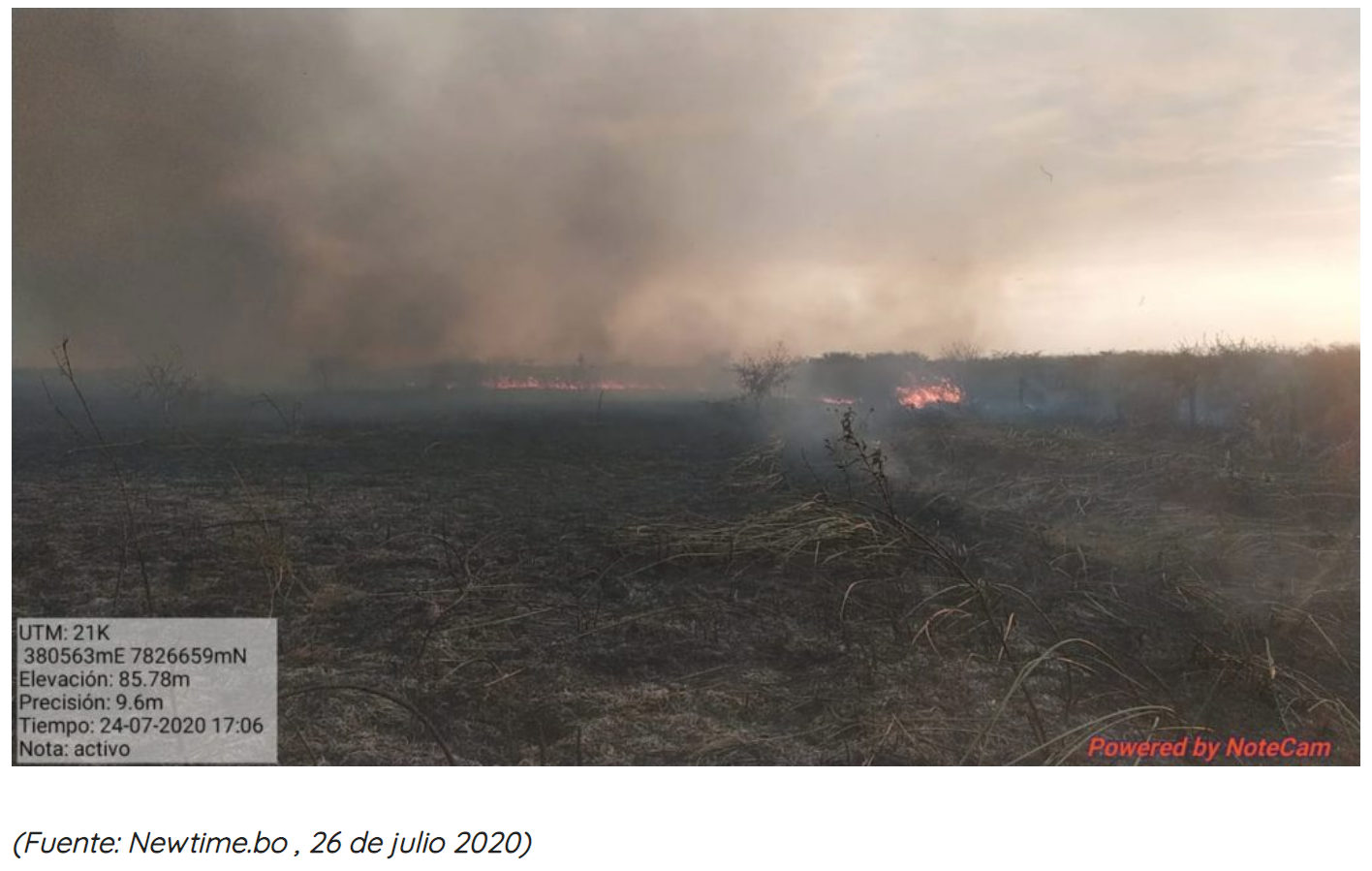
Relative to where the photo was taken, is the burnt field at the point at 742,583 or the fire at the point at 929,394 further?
the fire at the point at 929,394

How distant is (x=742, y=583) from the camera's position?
447 cm

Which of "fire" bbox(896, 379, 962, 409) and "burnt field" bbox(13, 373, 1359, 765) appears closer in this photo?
"burnt field" bbox(13, 373, 1359, 765)

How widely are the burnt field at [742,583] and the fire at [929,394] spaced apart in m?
0.50

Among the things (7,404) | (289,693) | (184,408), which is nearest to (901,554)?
(289,693)

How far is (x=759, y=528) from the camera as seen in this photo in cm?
497

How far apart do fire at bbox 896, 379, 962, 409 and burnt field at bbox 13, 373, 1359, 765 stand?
50cm

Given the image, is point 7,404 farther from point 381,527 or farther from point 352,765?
point 352,765

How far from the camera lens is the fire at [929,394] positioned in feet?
24.2

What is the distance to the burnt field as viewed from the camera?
132 inches

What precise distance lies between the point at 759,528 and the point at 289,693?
278 centimetres

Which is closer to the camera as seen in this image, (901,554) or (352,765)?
(352,765)

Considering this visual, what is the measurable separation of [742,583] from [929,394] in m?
3.87

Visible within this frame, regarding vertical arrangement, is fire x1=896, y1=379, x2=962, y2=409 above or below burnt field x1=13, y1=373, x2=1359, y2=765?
above

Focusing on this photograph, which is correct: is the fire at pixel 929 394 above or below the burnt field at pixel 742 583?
above
